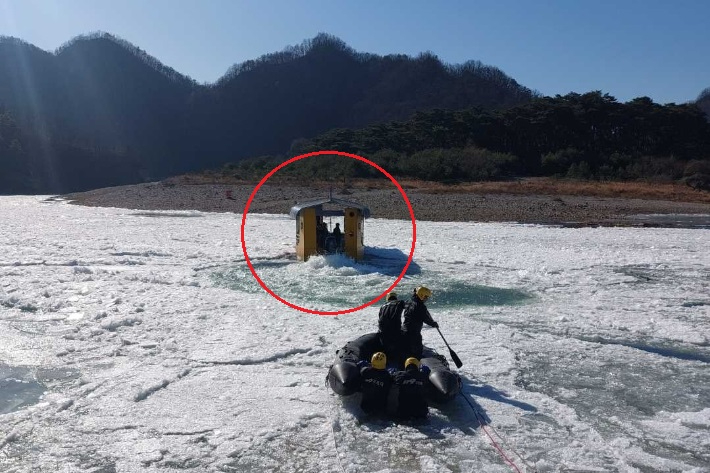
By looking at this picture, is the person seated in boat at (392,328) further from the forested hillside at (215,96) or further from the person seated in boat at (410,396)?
the forested hillside at (215,96)

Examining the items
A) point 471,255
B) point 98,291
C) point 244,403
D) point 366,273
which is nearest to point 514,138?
point 471,255

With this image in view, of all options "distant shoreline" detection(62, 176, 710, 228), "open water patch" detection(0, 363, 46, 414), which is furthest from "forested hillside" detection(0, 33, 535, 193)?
"open water patch" detection(0, 363, 46, 414)

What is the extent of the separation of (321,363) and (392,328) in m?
1.12

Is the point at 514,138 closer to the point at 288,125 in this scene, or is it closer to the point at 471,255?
the point at 471,255

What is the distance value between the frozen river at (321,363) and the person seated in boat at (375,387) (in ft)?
0.45

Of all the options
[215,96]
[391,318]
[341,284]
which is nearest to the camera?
[391,318]

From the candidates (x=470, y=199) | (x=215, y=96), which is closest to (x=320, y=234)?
(x=470, y=199)

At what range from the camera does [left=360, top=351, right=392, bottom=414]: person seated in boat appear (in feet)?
18.1

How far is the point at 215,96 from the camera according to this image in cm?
11250

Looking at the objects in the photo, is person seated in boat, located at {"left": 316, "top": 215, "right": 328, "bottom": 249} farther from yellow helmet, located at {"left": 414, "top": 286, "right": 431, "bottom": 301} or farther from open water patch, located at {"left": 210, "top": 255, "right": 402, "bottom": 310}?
yellow helmet, located at {"left": 414, "top": 286, "right": 431, "bottom": 301}

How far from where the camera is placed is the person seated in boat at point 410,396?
5461 mm

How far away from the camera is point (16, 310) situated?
936cm

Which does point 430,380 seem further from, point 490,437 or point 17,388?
point 17,388

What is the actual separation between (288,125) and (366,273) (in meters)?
97.5
